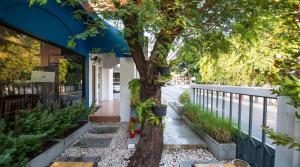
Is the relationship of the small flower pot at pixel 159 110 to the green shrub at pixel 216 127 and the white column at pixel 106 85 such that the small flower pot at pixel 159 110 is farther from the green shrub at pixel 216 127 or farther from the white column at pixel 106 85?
the white column at pixel 106 85

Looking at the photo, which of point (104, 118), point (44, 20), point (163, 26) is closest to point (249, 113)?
point (163, 26)

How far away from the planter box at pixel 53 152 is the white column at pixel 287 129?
3.94 metres

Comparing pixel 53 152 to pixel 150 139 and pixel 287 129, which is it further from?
pixel 287 129

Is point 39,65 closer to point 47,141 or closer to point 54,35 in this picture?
point 54,35

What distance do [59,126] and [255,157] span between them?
13.5 feet

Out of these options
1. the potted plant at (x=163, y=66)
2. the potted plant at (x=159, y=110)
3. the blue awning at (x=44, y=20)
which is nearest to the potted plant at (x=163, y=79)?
the potted plant at (x=163, y=66)

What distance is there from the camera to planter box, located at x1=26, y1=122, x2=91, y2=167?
15.3 ft

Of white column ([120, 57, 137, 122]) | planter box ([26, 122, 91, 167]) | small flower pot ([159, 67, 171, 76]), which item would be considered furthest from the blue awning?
planter box ([26, 122, 91, 167])

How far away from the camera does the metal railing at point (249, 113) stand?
459 centimetres

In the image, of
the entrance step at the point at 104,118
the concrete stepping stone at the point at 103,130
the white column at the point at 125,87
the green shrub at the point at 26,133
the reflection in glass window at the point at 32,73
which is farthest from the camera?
the white column at the point at 125,87

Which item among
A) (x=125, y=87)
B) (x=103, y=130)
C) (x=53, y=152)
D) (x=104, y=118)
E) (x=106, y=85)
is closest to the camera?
(x=53, y=152)

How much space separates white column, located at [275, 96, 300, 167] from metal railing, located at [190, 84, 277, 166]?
12.8 inches

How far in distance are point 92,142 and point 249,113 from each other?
13.5 ft

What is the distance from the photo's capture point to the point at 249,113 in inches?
216
